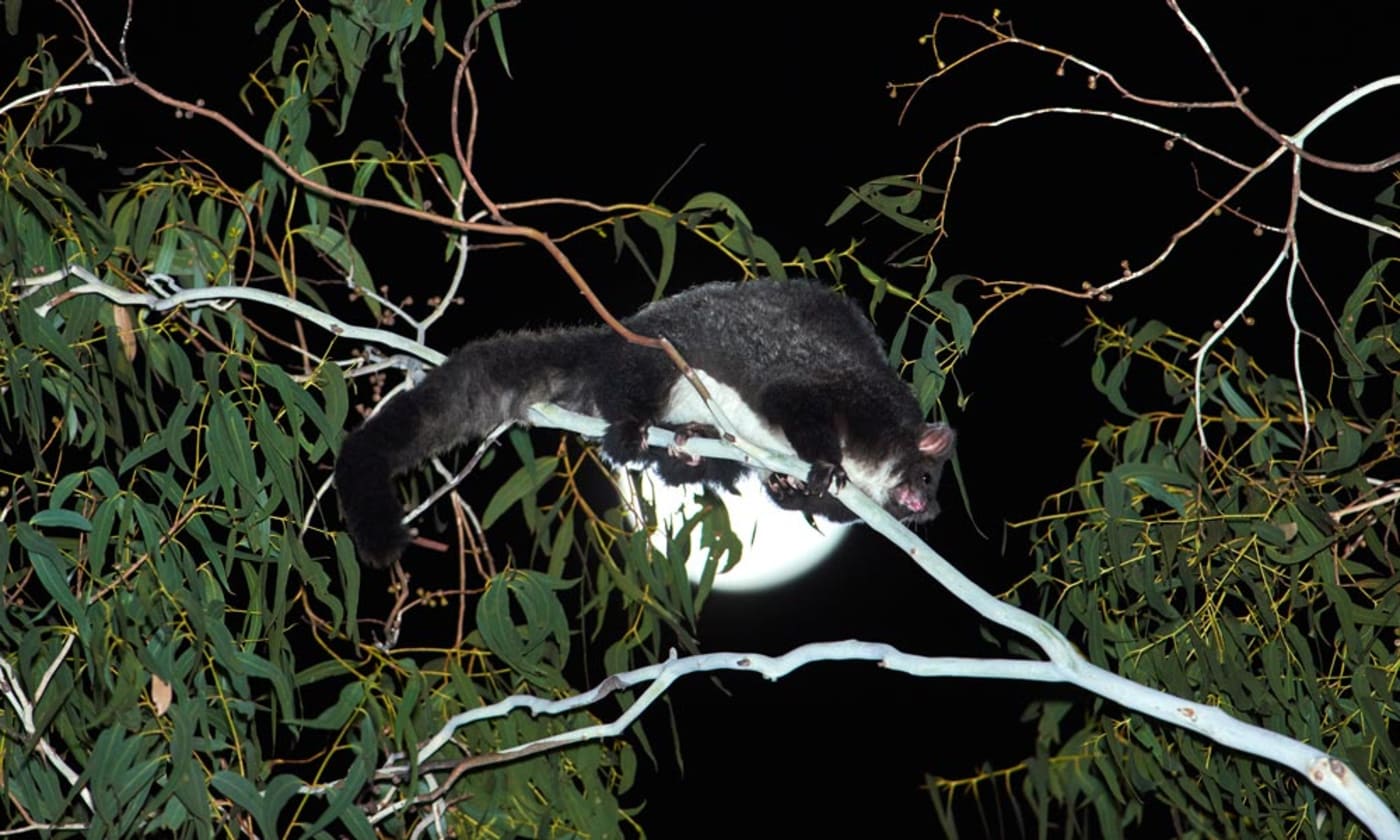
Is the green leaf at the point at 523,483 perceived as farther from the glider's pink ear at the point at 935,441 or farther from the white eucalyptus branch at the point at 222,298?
the glider's pink ear at the point at 935,441

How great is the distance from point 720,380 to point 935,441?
2.31 ft

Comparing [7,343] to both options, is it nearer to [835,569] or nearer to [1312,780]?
[1312,780]

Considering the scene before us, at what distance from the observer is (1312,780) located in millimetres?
2881

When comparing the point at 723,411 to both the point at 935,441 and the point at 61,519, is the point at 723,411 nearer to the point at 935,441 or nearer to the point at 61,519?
→ the point at 935,441

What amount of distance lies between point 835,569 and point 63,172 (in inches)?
489

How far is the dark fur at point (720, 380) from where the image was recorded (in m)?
3.67

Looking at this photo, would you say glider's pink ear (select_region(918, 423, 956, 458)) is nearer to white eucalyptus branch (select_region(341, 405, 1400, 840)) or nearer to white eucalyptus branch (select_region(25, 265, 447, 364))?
white eucalyptus branch (select_region(341, 405, 1400, 840))

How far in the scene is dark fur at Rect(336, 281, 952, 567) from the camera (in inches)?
144

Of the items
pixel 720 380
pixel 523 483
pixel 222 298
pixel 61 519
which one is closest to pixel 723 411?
pixel 720 380

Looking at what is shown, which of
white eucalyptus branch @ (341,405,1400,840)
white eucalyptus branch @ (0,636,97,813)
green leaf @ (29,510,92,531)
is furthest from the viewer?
white eucalyptus branch @ (0,636,97,813)

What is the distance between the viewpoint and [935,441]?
448 centimetres

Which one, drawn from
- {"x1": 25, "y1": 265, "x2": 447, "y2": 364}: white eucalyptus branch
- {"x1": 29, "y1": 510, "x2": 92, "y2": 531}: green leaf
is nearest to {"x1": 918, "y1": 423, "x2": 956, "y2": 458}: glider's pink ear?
{"x1": 25, "y1": 265, "x2": 447, "y2": 364}: white eucalyptus branch

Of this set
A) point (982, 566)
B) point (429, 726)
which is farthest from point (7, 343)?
point (982, 566)

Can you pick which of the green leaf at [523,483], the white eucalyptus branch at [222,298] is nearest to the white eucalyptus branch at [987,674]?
the green leaf at [523,483]
